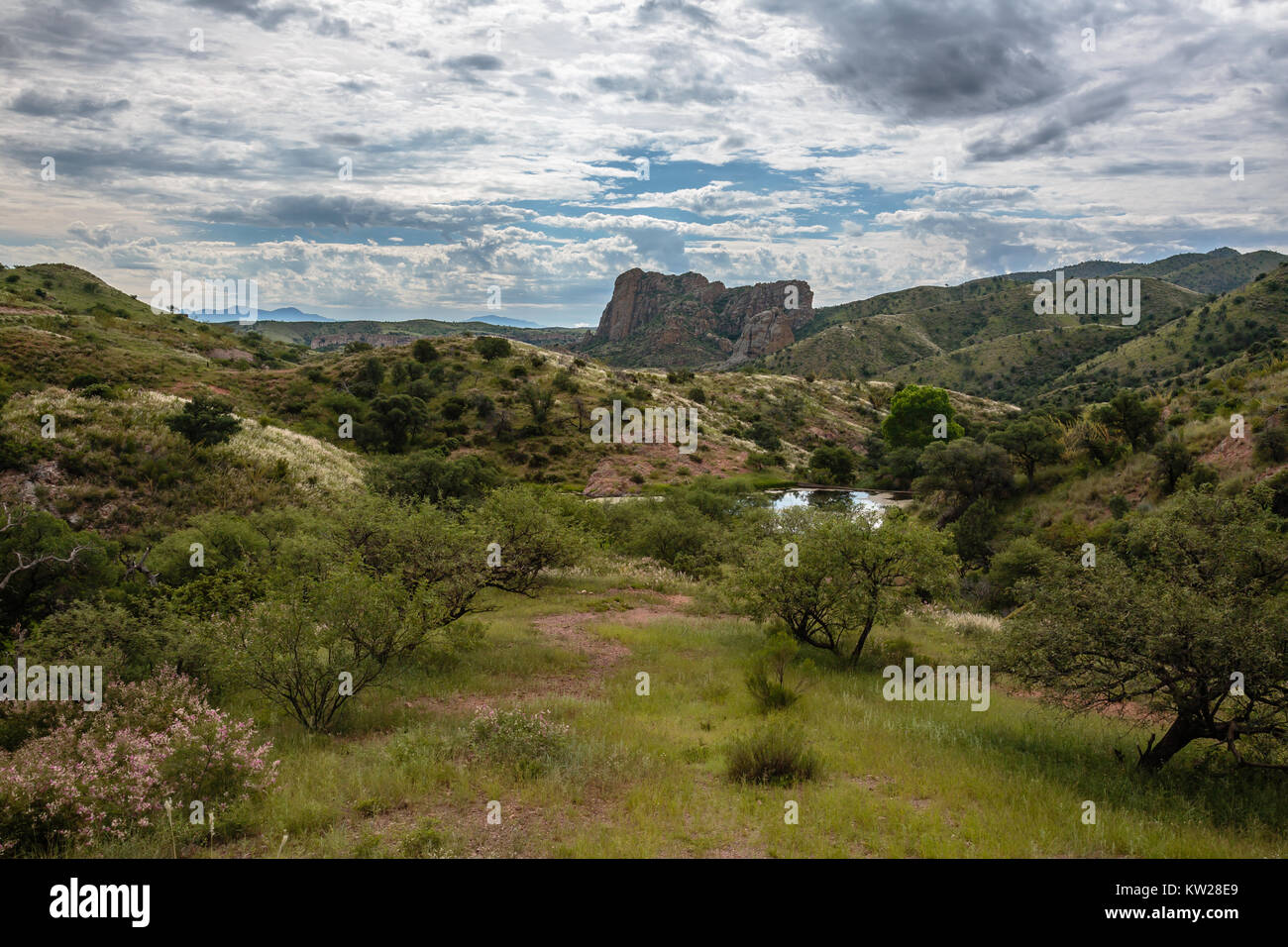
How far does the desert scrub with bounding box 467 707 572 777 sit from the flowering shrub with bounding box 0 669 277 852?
2.79 metres

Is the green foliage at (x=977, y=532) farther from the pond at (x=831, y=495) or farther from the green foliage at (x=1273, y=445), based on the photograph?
the pond at (x=831, y=495)

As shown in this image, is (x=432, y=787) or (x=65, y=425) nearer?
(x=432, y=787)

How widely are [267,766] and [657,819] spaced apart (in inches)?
199

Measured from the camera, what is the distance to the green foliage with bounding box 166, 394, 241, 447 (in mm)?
38531

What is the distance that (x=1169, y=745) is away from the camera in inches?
363

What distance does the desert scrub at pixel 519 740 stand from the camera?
9.23 metres

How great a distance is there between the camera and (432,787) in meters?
8.48

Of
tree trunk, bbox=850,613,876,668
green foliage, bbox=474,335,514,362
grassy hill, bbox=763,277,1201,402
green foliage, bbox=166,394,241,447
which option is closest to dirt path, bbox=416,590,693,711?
tree trunk, bbox=850,613,876,668

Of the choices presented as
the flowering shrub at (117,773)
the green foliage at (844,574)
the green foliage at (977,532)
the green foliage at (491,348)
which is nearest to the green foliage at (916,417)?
the green foliage at (977,532)

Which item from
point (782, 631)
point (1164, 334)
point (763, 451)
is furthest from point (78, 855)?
point (1164, 334)

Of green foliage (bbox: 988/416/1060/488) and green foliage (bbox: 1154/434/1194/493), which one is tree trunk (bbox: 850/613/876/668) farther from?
green foliage (bbox: 988/416/1060/488)

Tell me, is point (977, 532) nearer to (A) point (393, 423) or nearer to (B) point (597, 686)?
(B) point (597, 686)

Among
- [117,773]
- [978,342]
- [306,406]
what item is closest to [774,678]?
[117,773]
